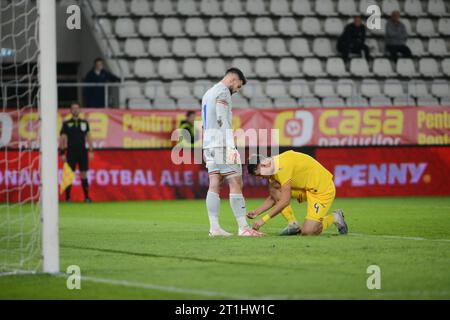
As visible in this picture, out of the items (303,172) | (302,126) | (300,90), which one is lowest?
(303,172)

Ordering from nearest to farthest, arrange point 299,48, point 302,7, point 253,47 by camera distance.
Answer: point 253,47
point 299,48
point 302,7

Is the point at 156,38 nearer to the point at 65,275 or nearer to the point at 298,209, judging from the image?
the point at 298,209

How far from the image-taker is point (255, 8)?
88.3 feet

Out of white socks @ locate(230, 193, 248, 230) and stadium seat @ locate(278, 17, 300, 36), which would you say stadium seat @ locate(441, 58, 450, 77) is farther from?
white socks @ locate(230, 193, 248, 230)

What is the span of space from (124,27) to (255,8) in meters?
3.67

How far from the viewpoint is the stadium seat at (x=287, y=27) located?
26.7m

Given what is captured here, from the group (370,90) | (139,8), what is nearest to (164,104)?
(139,8)

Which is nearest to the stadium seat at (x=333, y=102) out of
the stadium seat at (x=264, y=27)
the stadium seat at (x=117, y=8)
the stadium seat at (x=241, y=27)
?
the stadium seat at (x=264, y=27)

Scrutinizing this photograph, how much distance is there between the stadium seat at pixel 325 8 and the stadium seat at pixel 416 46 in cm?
224

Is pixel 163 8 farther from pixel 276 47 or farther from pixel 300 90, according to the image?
pixel 300 90

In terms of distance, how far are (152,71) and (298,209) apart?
7.89m

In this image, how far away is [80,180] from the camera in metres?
21.8

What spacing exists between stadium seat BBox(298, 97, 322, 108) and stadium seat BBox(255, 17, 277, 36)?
2671 mm
